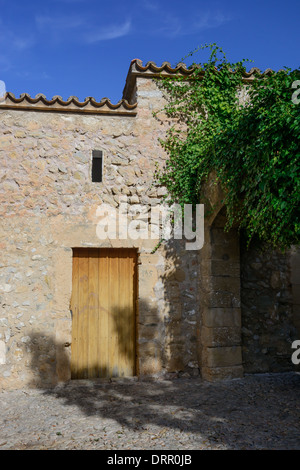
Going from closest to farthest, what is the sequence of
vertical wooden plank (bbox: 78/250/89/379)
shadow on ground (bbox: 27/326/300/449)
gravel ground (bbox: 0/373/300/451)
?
gravel ground (bbox: 0/373/300/451) < shadow on ground (bbox: 27/326/300/449) < vertical wooden plank (bbox: 78/250/89/379)

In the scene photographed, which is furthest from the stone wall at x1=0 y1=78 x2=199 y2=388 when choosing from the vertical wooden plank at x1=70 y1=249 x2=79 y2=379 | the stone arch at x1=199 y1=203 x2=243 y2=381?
the stone arch at x1=199 y1=203 x2=243 y2=381

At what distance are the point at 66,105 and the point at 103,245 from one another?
6.60 feet

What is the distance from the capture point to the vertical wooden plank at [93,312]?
5059 millimetres

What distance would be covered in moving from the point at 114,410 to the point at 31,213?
8.78 ft

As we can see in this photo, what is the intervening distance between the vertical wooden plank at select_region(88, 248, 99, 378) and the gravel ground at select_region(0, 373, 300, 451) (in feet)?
0.80

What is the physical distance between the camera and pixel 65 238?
502cm

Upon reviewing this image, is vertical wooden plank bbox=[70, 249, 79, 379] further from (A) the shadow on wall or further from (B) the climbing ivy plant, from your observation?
(B) the climbing ivy plant

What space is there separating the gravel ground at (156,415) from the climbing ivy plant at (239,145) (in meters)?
1.72

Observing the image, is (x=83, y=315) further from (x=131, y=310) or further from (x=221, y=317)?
(x=221, y=317)

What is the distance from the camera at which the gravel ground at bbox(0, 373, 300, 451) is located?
3092mm

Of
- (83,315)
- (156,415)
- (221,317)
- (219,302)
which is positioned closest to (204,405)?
(156,415)

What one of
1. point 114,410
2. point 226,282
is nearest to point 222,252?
point 226,282

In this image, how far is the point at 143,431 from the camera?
329 centimetres
